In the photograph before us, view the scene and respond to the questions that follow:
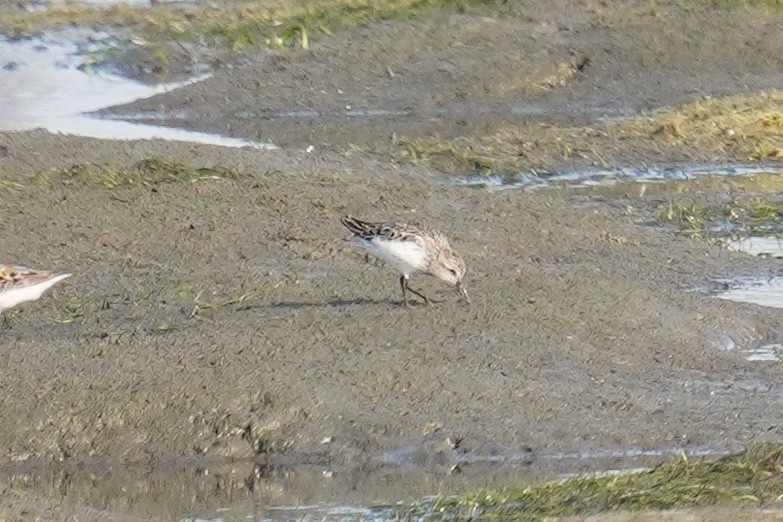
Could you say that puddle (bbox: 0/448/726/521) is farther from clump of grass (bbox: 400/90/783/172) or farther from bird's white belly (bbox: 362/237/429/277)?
clump of grass (bbox: 400/90/783/172)

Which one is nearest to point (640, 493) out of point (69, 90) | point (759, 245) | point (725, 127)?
point (759, 245)

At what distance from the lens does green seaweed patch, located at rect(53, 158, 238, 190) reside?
46.8 ft

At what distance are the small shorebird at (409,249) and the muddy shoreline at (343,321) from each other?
241mm

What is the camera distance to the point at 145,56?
23.0 m

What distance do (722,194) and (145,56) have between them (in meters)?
9.34

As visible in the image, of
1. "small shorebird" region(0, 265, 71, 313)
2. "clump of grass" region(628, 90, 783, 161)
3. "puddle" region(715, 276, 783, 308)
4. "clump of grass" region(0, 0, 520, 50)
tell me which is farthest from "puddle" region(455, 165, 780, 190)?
"clump of grass" region(0, 0, 520, 50)

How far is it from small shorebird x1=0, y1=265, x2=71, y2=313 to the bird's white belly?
1736 mm

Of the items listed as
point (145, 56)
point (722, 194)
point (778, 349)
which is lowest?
point (145, 56)

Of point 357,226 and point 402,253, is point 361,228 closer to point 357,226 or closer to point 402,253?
point 357,226

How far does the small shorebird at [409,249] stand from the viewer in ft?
36.2

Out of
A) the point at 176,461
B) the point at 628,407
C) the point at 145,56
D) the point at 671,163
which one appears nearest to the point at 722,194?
the point at 671,163

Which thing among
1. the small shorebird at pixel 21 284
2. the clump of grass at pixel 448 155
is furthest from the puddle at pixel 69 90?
the small shorebird at pixel 21 284

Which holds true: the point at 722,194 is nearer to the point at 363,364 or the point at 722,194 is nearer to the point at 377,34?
the point at 363,364

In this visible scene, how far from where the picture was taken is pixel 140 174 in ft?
47.9
